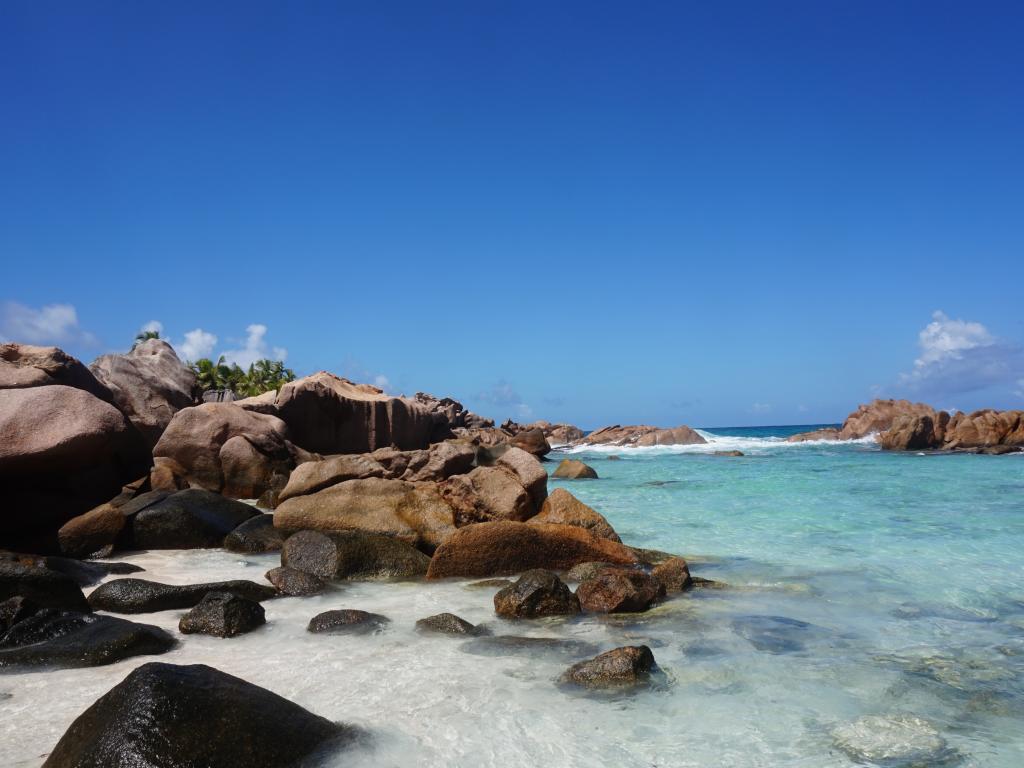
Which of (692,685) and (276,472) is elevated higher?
(276,472)

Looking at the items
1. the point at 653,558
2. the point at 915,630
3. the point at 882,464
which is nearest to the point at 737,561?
the point at 653,558

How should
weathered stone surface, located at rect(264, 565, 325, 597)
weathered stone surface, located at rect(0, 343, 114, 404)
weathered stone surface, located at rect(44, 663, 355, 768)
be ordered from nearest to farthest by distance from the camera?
weathered stone surface, located at rect(44, 663, 355, 768), weathered stone surface, located at rect(264, 565, 325, 597), weathered stone surface, located at rect(0, 343, 114, 404)

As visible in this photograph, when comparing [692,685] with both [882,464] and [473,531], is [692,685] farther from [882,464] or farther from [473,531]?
[882,464]

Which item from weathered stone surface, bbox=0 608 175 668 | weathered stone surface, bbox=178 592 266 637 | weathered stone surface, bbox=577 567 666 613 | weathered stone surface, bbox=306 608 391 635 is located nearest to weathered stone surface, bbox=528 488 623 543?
weathered stone surface, bbox=577 567 666 613

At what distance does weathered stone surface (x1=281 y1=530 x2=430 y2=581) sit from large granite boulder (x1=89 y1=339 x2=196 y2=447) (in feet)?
35.1

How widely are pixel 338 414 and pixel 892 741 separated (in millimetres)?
20570

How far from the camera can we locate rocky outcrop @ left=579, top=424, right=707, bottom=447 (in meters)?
56.5

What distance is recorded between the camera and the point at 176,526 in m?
10.4

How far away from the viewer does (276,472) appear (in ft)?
53.0

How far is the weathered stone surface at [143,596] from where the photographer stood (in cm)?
688

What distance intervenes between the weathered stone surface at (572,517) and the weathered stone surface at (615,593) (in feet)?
7.99

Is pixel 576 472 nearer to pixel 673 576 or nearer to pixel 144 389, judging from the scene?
pixel 144 389

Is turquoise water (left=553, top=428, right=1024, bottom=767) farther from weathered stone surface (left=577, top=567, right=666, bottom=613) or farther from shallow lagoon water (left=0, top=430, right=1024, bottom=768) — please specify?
weathered stone surface (left=577, top=567, right=666, bottom=613)

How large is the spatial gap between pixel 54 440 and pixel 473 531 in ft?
19.2
